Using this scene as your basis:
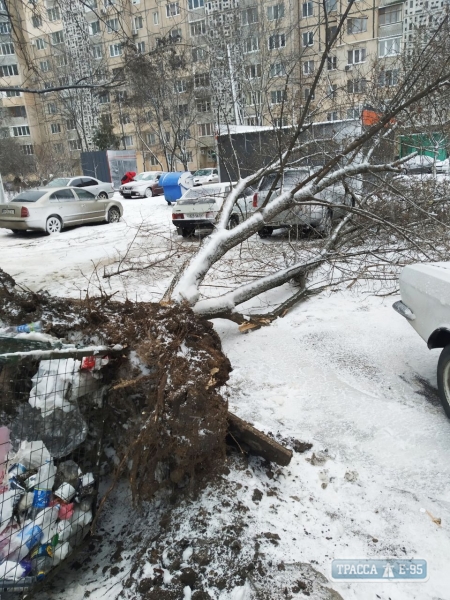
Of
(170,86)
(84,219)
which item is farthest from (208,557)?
(170,86)

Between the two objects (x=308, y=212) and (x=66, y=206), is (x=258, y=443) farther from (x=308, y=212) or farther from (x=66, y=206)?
(x=66, y=206)

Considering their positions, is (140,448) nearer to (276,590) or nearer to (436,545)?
(276,590)

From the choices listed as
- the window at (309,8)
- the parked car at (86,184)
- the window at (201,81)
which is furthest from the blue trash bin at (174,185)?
the window at (201,81)

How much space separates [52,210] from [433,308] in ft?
39.3

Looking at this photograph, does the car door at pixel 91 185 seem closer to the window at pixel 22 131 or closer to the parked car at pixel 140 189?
the parked car at pixel 140 189

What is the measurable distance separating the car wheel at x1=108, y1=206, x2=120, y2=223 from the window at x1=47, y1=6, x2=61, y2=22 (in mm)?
7505

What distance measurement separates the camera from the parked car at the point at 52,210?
37.9 ft

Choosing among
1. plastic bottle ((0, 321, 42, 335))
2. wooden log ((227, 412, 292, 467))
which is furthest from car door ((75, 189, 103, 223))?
wooden log ((227, 412, 292, 467))

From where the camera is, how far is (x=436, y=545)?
1922 mm

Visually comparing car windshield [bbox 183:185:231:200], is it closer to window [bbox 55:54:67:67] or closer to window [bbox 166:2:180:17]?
window [bbox 166:2:180:17]

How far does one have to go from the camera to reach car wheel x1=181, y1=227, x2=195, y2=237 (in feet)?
34.1

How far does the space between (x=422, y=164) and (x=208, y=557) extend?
9.51 metres

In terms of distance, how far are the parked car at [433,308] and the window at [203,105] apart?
3360 centimetres

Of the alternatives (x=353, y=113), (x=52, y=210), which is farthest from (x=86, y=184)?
(x=353, y=113)
